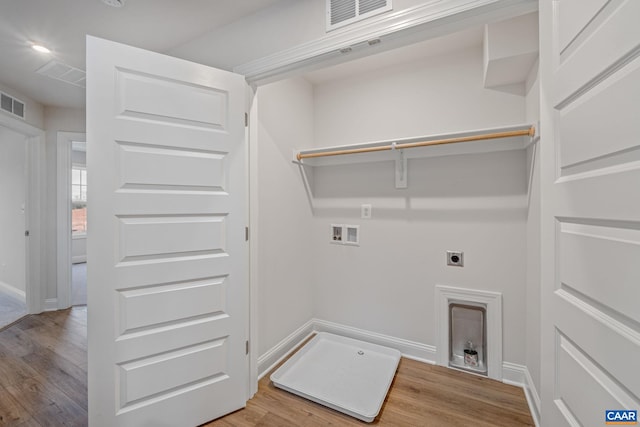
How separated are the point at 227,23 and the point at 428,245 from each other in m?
2.17

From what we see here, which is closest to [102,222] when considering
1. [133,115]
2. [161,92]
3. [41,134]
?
[133,115]

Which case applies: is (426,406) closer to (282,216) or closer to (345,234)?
(345,234)

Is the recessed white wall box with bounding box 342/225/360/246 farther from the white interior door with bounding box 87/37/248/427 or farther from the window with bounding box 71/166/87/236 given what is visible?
the window with bounding box 71/166/87/236

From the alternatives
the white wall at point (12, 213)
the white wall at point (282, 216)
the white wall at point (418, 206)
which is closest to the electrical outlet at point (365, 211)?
the white wall at point (418, 206)

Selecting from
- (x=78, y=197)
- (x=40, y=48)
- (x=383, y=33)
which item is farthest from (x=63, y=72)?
(x=78, y=197)

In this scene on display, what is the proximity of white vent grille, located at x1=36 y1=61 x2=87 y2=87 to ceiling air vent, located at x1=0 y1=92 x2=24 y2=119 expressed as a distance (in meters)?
0.59

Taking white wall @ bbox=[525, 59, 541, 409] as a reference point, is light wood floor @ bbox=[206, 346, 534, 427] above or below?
below

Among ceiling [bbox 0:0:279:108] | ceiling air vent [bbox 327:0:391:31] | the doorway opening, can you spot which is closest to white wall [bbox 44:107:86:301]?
the doorway opening

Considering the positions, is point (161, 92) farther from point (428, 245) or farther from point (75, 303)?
point (75, 303)

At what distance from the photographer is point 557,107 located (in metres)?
0.91

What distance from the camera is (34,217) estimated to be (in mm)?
3127

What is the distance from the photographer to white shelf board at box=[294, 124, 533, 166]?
5.98ft

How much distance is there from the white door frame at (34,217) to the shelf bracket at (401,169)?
401 cm

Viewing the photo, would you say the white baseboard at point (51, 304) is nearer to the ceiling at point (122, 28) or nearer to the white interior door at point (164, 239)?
the ceiling at point (122, 28)
